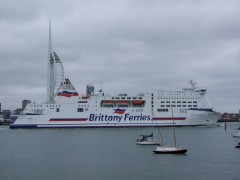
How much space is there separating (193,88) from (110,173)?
55.9 m

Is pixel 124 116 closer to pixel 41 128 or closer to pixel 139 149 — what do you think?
pixel 41 128

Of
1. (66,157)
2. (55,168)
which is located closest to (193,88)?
(66,157)

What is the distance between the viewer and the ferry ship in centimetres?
7431

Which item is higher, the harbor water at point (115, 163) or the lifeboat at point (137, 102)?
the lifeboat at point (137, 102)

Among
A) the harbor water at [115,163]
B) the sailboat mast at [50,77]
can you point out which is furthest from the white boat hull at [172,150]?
the sailboat mast at [50,77]

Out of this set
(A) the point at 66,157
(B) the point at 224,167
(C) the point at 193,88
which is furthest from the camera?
(C) the point at 193,88

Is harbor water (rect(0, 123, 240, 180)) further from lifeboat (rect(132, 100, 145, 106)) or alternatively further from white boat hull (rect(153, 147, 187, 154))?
lifeboat (rect(132, 100, 145, 106))

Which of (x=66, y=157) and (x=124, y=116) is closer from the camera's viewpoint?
(x=66, y=157)

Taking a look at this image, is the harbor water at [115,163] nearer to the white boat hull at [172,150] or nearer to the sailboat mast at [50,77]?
the white boat hull at [172,150]

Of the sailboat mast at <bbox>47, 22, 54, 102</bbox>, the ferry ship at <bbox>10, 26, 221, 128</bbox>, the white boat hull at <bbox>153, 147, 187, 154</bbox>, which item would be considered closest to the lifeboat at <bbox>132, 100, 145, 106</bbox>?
the ferry ship at <bbox>10, 26, 221, 128</bbox>

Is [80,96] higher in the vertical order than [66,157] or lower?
higher

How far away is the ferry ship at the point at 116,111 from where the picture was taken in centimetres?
7431

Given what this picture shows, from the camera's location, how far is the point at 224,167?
1104 inches

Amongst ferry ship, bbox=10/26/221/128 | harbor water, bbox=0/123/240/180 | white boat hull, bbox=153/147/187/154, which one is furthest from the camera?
ferry ship, bbox=10/26/221/128
